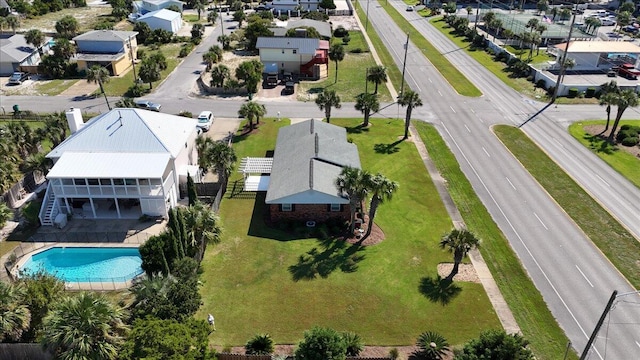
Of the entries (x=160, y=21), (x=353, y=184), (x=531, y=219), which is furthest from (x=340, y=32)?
(x=353, y=184)

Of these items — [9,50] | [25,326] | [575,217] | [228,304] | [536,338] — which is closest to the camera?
[25,326]

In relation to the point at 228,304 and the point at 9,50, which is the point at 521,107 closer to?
the point at 228,304

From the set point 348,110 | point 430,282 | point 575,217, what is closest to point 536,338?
point 430,282

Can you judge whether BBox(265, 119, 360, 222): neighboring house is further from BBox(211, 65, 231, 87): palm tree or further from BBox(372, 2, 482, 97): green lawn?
BBox(372, 2, 482, 97): green lawn

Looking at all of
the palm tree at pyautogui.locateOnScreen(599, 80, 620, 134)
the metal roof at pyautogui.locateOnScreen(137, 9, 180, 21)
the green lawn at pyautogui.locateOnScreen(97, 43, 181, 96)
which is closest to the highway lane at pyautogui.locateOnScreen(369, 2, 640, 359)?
the palm tree at pyautogui.locateOnScreen(599, 80, 620, 134)

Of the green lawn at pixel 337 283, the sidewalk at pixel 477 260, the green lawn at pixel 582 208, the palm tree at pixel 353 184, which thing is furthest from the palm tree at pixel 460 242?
the green lawn at pixel 582 208

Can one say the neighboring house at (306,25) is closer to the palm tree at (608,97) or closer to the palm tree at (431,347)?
the palm tree at (608,97)

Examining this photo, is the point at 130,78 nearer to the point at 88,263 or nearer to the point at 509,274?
the point at 88,263
